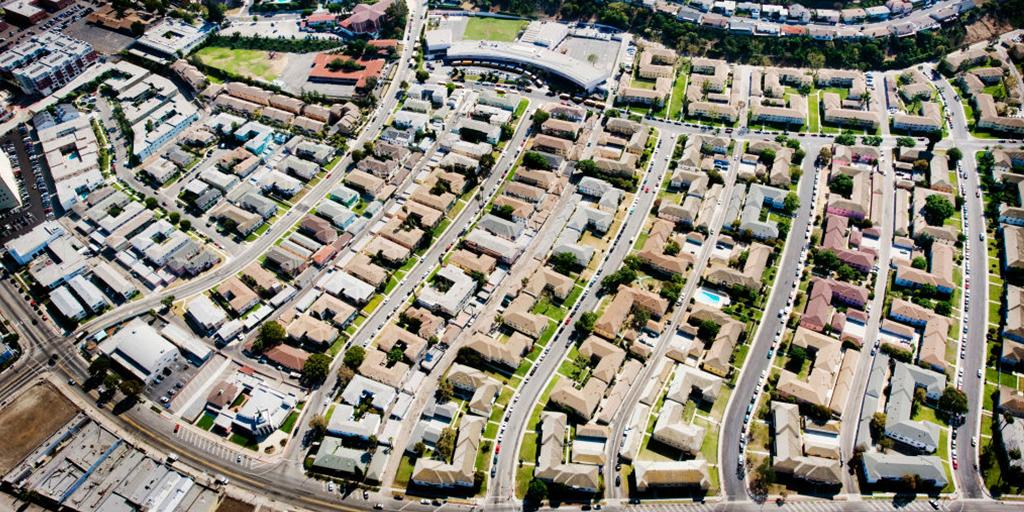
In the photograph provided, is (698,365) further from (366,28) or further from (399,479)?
(366,28)

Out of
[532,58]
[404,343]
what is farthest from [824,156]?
[404,343]

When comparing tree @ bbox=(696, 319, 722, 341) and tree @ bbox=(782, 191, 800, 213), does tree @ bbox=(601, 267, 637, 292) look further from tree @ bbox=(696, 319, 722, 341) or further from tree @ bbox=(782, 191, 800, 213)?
tree @ bbox=(782, 191, 800, 213)

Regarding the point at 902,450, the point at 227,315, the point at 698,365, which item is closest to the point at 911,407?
the point at 902,450

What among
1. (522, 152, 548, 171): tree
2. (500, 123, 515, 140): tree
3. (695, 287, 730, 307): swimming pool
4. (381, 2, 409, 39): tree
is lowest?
(695, 287, 730, 307): swimming pool

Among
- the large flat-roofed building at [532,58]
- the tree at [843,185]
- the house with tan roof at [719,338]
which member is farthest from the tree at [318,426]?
the tree at [843,185]

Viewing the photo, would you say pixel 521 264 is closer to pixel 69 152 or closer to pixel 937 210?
pixel 937 210

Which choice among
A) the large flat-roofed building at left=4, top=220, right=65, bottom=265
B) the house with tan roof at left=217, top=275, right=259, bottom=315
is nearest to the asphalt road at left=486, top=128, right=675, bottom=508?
the house with tan roof at left=217, top=275, right=259, bottom=315

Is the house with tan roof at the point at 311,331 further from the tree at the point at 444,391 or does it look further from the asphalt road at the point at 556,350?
the asphalt road at the point at 556,350
